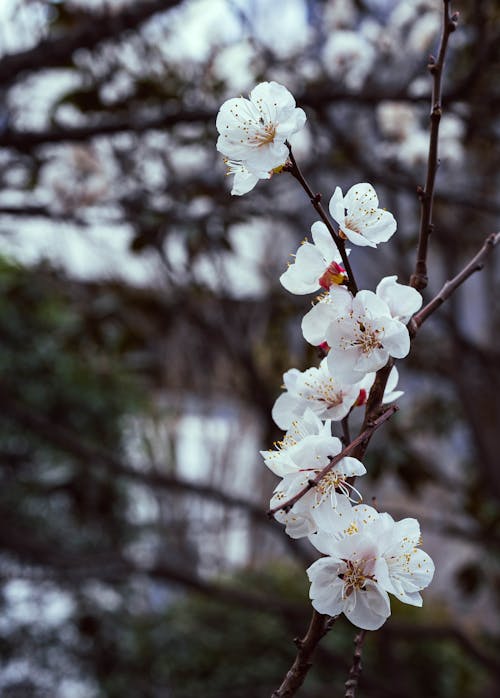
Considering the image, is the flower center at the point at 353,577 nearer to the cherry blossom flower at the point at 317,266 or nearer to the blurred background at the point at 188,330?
the cherry blossom flower at the point at 317,266

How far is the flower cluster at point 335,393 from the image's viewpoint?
1.26 feet

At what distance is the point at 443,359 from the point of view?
209cm

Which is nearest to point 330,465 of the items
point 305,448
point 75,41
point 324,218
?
point 305,448

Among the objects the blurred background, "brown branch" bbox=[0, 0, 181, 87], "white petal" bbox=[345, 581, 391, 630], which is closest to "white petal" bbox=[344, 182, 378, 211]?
"white petal" bbox=[345, 581, 391, 630]

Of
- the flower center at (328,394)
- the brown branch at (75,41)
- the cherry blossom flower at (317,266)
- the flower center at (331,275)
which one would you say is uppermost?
the brown branch at (75,41)

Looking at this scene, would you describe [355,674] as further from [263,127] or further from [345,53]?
[345,53]

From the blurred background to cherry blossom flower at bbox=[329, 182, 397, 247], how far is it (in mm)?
799

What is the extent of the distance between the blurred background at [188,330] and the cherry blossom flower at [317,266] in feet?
2.70

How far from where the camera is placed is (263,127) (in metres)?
0.43

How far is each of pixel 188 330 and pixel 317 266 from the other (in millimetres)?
2413

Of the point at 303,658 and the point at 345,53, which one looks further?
the point at 345,53

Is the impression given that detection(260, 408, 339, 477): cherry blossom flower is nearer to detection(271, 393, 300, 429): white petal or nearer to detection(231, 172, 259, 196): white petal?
detection(271, 393, 300, 429): white petal

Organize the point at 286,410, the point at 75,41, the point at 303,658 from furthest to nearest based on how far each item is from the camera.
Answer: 1. the point at 75,41
2. the point at 286,410
3. the point at 303,658

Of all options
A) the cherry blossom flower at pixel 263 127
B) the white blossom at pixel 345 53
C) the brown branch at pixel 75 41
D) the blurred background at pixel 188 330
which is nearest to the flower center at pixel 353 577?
the cherry blossom flower at pixel 263 127
